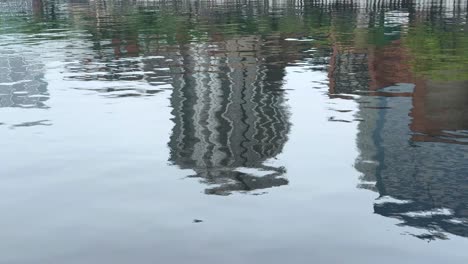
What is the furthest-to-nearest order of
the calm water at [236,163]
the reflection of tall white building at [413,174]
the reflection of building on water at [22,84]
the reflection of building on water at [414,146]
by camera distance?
1. the reflection of building on water at [22,84]
2. the reflection of building on water at [414,146]
3. the reflection of tall white building at [413,174]
4. the calm water at [236,163]

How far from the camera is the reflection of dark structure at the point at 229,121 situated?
590 inches

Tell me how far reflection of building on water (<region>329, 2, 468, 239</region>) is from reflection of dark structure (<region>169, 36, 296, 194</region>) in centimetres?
216

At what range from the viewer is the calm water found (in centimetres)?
1064

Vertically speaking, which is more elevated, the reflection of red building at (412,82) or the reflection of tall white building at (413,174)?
the reflection of tall white building at (413,174)

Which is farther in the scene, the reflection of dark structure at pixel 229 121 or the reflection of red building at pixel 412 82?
the reflection of red building at pixel 412 82

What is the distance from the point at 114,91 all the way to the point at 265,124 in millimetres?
8715

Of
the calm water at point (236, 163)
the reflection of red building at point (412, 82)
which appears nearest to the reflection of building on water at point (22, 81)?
the calm water at point (236, 163)

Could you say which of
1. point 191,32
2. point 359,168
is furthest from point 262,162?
point 191,32

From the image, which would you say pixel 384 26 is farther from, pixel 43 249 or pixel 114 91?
pixel 43 249

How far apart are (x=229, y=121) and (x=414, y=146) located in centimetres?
609

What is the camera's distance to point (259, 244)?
10.5m

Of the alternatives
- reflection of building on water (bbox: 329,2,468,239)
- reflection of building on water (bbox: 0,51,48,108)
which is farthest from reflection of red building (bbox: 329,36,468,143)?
reflection of building on water (bbox: 0,51,48,108)

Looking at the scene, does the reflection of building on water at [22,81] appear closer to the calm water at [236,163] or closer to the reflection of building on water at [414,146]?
the calm water at [236,163]

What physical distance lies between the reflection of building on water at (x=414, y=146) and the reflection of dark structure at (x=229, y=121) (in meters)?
2.16
